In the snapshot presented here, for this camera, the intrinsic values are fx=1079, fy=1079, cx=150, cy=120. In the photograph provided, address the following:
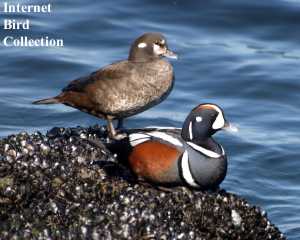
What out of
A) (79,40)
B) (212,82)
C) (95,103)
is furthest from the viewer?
(79,40)

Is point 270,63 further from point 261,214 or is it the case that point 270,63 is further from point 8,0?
point 261,214

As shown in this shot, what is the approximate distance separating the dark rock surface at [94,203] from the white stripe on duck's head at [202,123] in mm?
508

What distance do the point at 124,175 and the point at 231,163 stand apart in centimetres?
475

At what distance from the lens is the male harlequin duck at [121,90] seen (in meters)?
9.88

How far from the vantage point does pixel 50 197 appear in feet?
26.6

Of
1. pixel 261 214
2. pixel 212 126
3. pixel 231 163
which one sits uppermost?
pixel 212 126

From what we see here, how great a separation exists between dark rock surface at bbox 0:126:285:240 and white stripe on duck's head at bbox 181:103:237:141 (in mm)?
508

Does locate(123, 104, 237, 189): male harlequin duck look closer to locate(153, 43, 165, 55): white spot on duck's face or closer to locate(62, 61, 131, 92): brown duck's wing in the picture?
locate(62, 61, 131, 92): brown duck's wing

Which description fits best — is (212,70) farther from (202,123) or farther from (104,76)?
(202,123)

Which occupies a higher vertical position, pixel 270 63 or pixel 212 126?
pixel 212 126

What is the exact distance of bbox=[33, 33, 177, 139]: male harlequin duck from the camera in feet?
32.4

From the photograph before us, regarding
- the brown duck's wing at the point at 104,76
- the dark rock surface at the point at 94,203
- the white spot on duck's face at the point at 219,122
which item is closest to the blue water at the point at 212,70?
the brown duck's wing at the point at 104,76

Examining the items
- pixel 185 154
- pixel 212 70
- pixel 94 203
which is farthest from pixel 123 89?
pixel 212 70

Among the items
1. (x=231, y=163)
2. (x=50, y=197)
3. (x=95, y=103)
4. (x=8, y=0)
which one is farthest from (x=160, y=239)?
(x=8, y=0)
